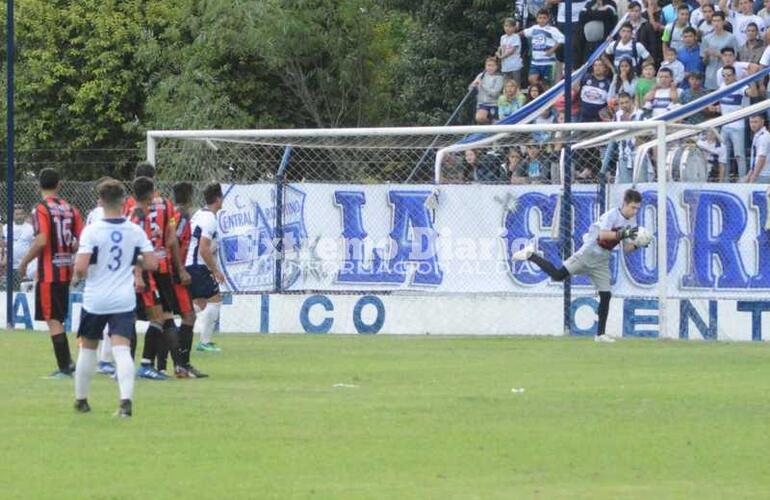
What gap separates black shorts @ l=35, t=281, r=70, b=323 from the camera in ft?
54.2

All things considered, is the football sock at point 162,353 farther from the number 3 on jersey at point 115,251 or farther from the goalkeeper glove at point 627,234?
the goalkeeper glove at point 627,234

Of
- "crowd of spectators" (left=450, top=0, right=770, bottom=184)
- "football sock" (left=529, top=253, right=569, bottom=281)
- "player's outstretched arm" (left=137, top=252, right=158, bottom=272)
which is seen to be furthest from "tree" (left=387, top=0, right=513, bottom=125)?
"player's outstretched arm" (left=137, top=252, right=158, bottom=272)

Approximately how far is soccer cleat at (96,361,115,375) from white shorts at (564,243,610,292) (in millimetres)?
7128

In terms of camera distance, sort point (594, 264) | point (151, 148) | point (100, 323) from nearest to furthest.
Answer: point (100, 323) < point (594, 264) < point (151, 148)

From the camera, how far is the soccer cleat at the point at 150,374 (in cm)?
1641

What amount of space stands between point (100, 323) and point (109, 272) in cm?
40

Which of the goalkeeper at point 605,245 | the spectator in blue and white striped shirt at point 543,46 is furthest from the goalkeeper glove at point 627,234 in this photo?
the spectator in blue and white striped shirt at point 543,46

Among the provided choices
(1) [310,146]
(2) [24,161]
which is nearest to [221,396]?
(1) [310,146]

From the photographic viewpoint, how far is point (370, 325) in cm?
2442

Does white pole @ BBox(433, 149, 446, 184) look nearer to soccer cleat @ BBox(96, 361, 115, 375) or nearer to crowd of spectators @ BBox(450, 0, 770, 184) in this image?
crowd of spectators @ BBox(450, 0, 770, 184)

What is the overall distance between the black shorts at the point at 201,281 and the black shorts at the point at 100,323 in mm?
5570

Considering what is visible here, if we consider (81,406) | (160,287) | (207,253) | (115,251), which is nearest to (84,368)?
(81,406)

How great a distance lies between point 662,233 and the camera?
74.3ft

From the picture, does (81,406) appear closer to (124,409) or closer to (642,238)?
(124,409)
